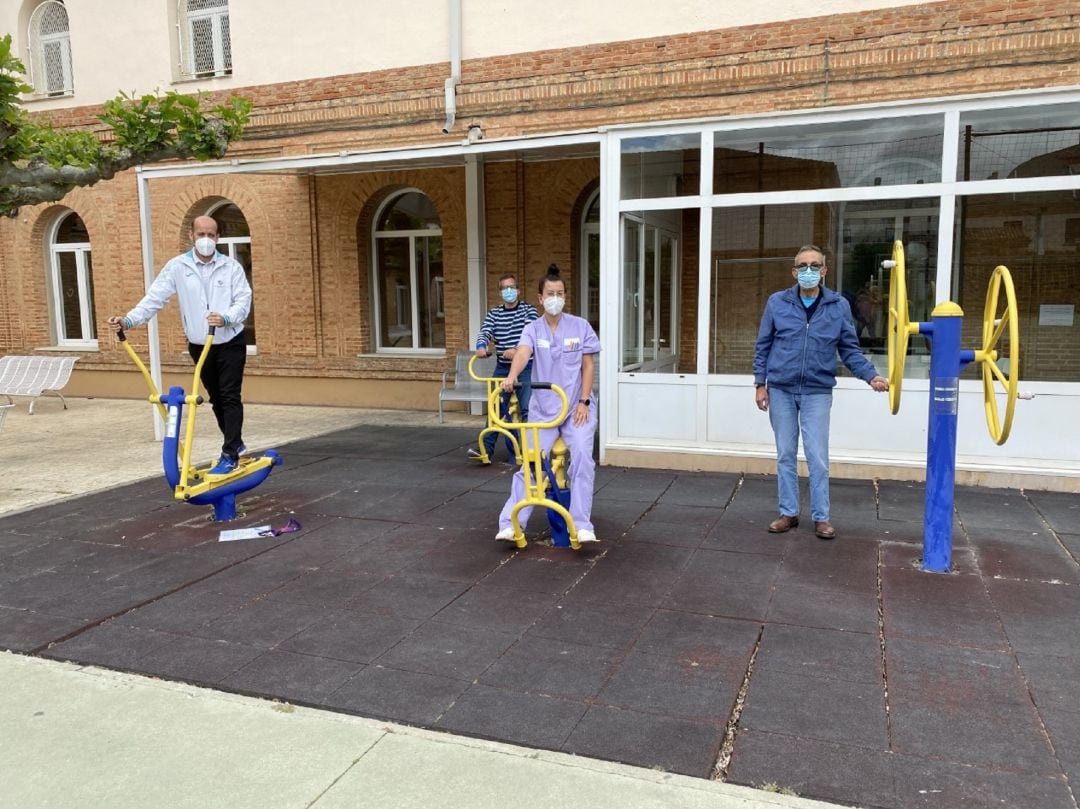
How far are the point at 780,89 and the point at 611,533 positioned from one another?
6066 millimetres

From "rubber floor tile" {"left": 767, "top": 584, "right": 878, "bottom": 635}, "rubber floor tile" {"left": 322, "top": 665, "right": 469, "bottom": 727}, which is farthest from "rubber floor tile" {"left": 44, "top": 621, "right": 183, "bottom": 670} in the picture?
A: "rubber floor tile" {"left": 767, "top": 584, "right": 878, "bottom": 635}

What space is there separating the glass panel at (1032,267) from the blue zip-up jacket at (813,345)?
2453 millimetres

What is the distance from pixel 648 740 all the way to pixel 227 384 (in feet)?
16.0

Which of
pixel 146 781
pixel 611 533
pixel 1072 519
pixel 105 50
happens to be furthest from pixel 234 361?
pixel 105 50

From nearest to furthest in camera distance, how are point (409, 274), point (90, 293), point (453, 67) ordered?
point (453, 67) → point (409, 274) → point (90, 293)

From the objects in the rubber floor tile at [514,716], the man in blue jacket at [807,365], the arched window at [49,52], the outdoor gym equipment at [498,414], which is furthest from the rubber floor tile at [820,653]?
the arched window at [49,52]

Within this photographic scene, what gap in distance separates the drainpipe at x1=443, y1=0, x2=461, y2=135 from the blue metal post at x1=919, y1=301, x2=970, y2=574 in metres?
7.63

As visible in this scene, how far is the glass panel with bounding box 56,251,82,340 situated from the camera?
47.2ft

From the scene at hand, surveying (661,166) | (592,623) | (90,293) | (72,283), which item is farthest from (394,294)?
(592,623)

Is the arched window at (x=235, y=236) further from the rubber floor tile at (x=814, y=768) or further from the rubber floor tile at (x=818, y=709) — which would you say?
the rubber floor tile at (x=814, y=768)

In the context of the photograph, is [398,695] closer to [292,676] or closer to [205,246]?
[292,676]

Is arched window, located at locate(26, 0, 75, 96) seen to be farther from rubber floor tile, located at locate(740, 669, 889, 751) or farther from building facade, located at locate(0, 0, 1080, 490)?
rubber floor tile, located at locate(740, 669, 889, 751)

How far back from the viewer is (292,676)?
3.56 m

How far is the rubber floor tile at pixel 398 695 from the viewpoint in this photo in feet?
10.6
